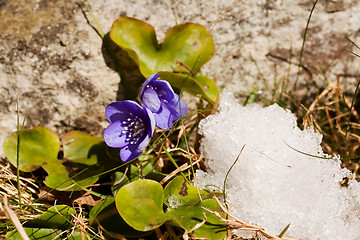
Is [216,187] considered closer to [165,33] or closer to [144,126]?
[144,126]

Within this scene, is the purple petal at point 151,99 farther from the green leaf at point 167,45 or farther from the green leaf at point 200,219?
the green leaf at point 200,219

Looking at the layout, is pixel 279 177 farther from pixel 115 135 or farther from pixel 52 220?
pixel 52 220

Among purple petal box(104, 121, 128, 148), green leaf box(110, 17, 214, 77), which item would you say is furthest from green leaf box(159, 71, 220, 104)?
purple petal box(104, 121, 128, 148)

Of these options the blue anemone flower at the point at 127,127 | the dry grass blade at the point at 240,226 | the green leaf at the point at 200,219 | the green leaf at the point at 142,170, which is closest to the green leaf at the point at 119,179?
the green leaf at the point at 142,170

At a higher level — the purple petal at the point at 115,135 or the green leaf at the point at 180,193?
the purple petal at the point at 115,135

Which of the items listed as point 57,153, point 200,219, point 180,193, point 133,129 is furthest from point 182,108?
point 57,153

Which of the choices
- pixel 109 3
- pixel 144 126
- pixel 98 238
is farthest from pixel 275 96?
pixel 98 238
